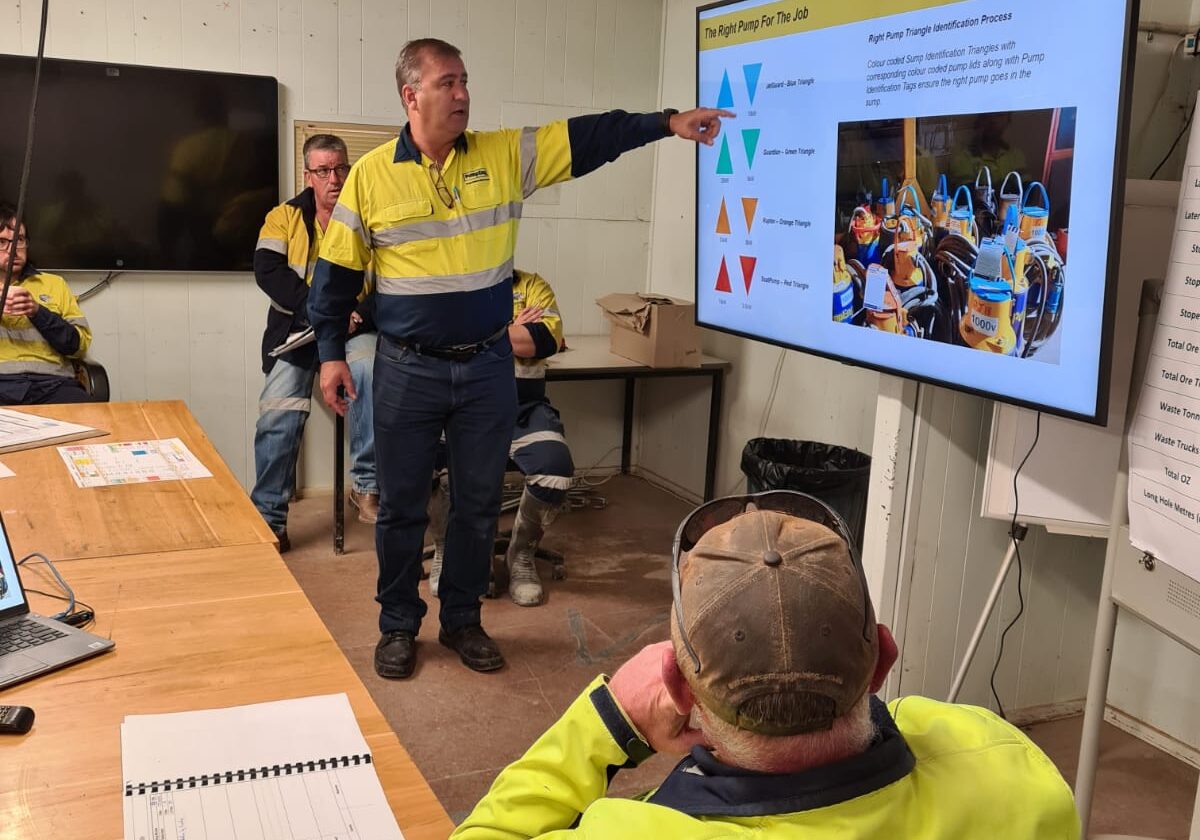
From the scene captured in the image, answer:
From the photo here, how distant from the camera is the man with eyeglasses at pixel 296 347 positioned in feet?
13.2

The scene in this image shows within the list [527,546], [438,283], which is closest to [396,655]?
[527,546]

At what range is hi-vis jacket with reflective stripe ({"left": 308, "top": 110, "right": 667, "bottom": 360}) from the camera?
286 cm

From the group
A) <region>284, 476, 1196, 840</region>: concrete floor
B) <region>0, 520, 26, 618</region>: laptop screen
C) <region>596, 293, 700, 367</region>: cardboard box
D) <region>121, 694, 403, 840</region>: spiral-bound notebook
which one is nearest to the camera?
<region>121, 694, 403, 840</region>: spiral-bound notebook

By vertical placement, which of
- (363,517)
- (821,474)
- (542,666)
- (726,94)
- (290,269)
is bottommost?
(542,666)

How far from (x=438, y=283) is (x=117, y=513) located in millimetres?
1087

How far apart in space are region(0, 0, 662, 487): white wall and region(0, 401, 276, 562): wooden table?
6.59 feet

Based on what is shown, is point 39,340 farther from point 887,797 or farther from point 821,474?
point 887,797

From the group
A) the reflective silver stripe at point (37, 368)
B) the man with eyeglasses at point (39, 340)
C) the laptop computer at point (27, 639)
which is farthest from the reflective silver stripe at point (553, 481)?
the laptop computer at point (27, 639)

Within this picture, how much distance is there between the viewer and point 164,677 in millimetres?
1445

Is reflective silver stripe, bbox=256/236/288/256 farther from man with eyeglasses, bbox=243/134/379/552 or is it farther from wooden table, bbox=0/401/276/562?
wooden table, bbox=0/401/276/562

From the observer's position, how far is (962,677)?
2670mm

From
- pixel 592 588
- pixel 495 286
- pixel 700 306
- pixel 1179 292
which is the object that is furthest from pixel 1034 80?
pixel 592 588

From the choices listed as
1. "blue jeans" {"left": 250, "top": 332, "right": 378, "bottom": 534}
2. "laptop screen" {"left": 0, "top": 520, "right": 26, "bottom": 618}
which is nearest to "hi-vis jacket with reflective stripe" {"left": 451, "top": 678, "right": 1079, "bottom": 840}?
"laptop screen" {"left": 0, "top": 520, "right": 26, "bottom": 618}

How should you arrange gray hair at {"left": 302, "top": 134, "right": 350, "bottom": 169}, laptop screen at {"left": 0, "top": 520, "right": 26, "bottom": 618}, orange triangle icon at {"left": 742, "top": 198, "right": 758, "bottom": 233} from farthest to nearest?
gray hair at {"left": 302, "top": 134, "right": 350, "bottom": 169}
orange triangle icon at {"left": 742, "top": 198, "right": 758, "bottom": 233}
laptop screen at {"left": 0, "top": 520, "right": 26, "bottom": 618}
